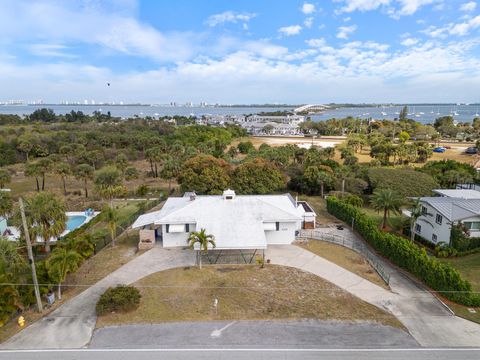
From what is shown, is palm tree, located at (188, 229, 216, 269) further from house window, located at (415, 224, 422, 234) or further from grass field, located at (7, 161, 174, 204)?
grass field, located at (7, 161, 174, 204)

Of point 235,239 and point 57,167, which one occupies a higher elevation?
point 57,167

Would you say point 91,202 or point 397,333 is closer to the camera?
point 397,333

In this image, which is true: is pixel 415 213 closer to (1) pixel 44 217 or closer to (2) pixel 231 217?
(2) pixel 231 217

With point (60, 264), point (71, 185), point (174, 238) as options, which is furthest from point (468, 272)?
point (71, 185)

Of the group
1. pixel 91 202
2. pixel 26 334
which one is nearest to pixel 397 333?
pixel 26 334

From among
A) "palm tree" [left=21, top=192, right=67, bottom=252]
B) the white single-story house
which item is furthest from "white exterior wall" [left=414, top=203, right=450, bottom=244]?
"palm tree" [left=21, top=192, right=67, bottom=252]

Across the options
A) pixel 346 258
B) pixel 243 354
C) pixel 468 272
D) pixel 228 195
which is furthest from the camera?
pixel 228 195

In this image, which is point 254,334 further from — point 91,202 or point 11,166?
point 11,166
